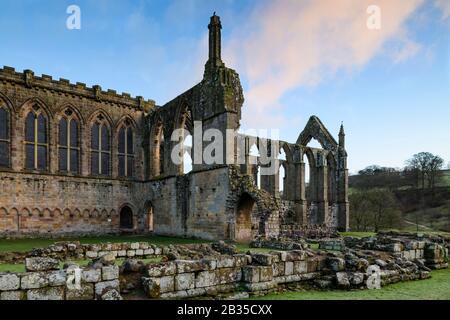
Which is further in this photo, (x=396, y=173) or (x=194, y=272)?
(x=396, y=173)

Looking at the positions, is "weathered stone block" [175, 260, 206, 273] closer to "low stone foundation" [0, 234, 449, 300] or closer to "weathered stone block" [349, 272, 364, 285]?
"low stone foundation" [0, 234, 449, 300]

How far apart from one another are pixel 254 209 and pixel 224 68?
23.5ft

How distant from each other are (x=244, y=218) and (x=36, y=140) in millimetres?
13827

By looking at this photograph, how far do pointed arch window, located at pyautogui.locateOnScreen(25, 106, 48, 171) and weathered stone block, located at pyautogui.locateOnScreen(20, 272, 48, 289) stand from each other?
60.1 feet

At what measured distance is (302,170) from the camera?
34469 mm

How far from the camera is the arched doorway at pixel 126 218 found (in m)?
25.4

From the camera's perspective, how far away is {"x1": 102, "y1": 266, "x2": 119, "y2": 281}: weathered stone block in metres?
6.17

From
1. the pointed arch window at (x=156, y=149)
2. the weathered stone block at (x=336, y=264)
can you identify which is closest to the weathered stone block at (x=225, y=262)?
the weathered stone block at (x=336, y=264)

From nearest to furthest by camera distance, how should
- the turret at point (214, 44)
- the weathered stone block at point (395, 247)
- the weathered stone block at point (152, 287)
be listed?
the weathered stone block at point (152, 287) < the weathered stone block at point (395, 247) < the turret at point (214, 44)

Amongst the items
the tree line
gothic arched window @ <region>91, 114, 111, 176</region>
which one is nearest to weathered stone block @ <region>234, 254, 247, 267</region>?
gothic arched window @ <region>91, 114, 111, 176</region>

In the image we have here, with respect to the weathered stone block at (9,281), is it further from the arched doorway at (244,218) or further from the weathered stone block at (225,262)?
the arched doorway at (244,218)

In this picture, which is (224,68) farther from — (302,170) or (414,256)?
(302,170)

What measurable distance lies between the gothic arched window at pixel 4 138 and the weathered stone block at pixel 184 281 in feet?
60.7
